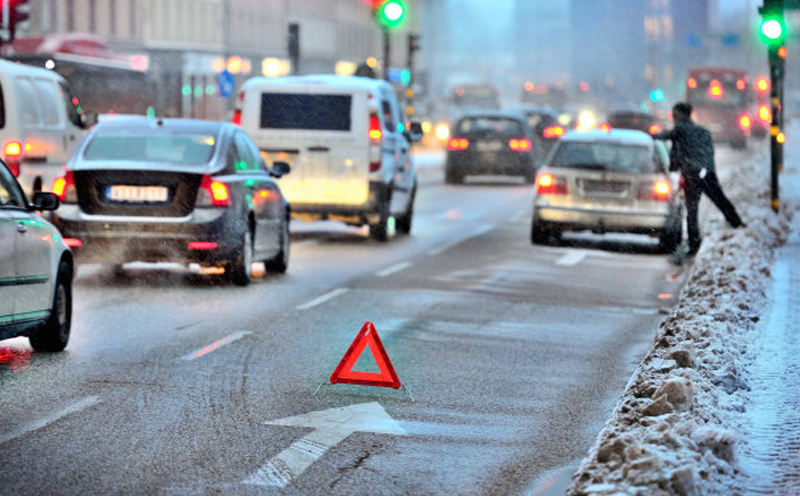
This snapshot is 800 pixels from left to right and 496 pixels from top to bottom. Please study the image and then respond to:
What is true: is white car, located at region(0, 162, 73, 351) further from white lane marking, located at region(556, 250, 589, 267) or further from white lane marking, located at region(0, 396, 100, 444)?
white lane marking, located at region(556, 250, 589, 267)

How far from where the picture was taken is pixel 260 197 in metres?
17.0

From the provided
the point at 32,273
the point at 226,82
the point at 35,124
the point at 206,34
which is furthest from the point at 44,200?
the point at 206,34

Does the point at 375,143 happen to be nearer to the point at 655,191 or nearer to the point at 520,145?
the point at 655,191

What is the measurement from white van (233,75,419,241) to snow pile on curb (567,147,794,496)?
662 centimetres

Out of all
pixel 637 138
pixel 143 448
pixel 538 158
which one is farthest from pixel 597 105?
pixel 143 448

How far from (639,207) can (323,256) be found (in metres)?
4.03

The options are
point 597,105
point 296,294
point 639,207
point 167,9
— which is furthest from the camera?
point 597,105

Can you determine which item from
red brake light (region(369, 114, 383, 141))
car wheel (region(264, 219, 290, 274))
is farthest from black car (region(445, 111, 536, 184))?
car wheel (region(264, 219, 290, 274))

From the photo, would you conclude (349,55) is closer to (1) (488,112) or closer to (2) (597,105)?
(2) (597,105)

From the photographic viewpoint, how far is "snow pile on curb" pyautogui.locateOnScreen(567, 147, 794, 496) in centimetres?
662

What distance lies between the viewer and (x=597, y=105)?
133 m

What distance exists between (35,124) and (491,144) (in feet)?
62.7

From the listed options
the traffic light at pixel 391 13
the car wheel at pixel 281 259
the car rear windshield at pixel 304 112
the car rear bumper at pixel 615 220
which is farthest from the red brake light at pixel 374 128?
the traffic light at pixel 391 13

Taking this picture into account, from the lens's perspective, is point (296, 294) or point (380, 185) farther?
point (380, 185)
